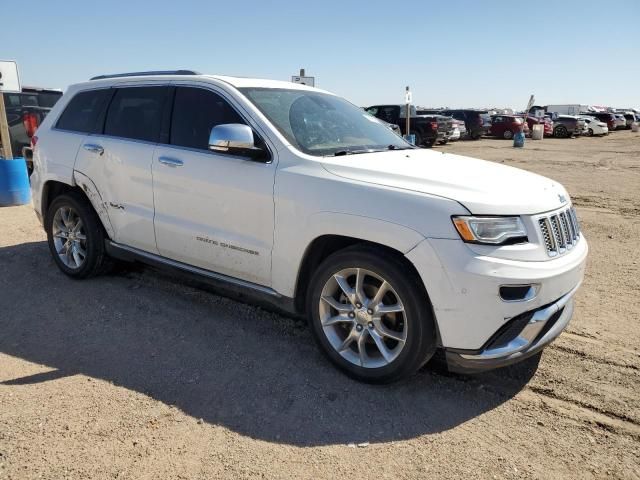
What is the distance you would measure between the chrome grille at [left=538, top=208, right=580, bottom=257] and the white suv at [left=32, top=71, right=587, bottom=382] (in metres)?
0.01

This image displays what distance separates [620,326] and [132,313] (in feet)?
13.0

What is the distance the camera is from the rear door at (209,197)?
3449 mm

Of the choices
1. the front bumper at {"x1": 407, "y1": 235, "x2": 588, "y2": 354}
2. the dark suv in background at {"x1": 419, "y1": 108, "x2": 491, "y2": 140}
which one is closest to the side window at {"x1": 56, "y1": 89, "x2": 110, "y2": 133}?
the front bumper at {"x1": 407, "y1": 235, "x2": 588, "y2": 354}

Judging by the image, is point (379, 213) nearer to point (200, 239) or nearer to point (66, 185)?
point (200, 239)

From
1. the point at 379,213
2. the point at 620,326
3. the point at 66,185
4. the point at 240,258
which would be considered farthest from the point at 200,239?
the point at 620,326

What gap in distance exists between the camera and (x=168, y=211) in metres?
3.99

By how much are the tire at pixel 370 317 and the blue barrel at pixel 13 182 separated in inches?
286

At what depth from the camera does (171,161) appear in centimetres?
392

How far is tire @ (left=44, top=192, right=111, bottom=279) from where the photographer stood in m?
4.72

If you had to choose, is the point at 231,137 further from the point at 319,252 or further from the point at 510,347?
the point at 510,347

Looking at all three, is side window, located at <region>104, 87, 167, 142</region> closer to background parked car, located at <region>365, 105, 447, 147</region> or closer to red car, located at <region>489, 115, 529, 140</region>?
background parked car, located at <region>365, 105, 447, 147</region>

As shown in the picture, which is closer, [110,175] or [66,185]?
[110,175]

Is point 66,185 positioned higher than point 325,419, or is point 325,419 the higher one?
point 66,185

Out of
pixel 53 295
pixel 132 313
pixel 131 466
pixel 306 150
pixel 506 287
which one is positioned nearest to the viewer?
pixel 131 466
